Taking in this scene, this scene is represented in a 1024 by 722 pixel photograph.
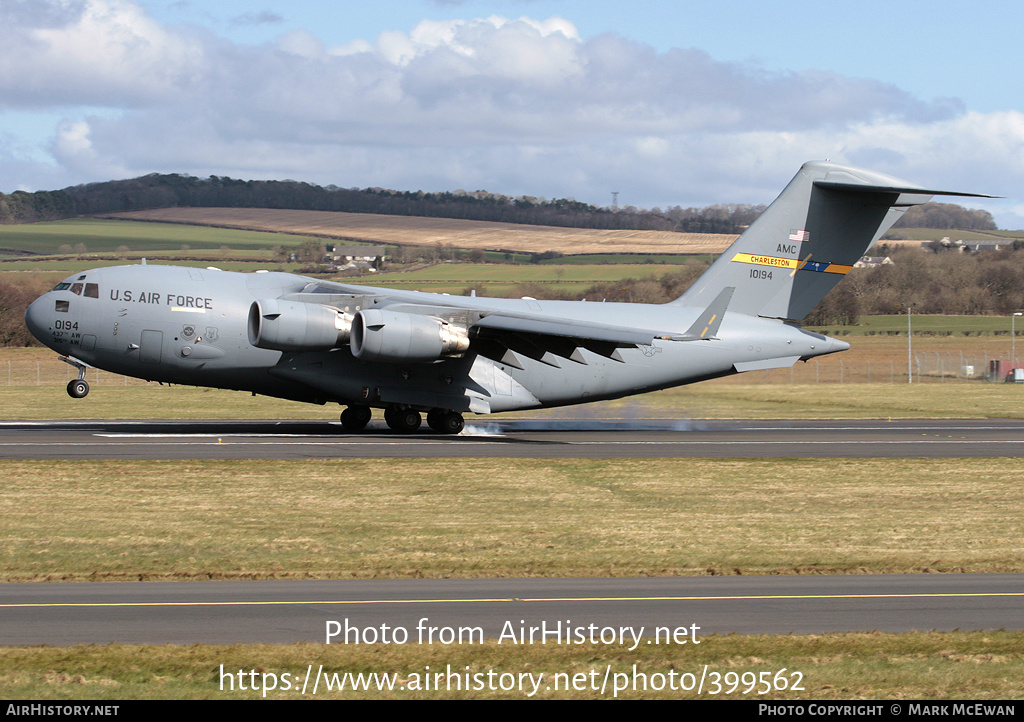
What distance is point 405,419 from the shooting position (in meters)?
28.3

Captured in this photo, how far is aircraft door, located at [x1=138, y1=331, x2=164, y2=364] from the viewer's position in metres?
25.0

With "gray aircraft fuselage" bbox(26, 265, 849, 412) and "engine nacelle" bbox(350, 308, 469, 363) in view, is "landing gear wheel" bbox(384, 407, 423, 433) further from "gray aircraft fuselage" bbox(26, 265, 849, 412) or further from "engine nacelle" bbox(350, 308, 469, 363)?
"engine nacelle" bbox(350, 308, 469, 363)

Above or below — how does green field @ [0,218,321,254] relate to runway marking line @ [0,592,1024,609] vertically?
above

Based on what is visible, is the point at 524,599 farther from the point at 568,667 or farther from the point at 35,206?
the point at 35,206

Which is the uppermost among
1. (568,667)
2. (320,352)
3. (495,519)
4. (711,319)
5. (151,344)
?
(711,319)

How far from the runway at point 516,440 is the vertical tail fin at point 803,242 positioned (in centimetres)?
405

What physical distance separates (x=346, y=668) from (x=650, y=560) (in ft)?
18.4

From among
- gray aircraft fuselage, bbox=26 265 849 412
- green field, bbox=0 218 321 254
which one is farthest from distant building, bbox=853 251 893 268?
gray aircraft fuselage, bbox=26 265 849 412

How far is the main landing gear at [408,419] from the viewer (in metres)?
28.3

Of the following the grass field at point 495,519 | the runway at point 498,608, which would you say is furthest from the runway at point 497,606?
the grass field at point 495,519

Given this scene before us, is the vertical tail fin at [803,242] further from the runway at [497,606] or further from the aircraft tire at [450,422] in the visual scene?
the runway at [497,606]

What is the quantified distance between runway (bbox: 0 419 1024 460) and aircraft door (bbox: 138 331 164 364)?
2106 millimetres

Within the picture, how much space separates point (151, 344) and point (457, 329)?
733 centimetres

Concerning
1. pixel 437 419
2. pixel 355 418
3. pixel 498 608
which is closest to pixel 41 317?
pixel 355 418
